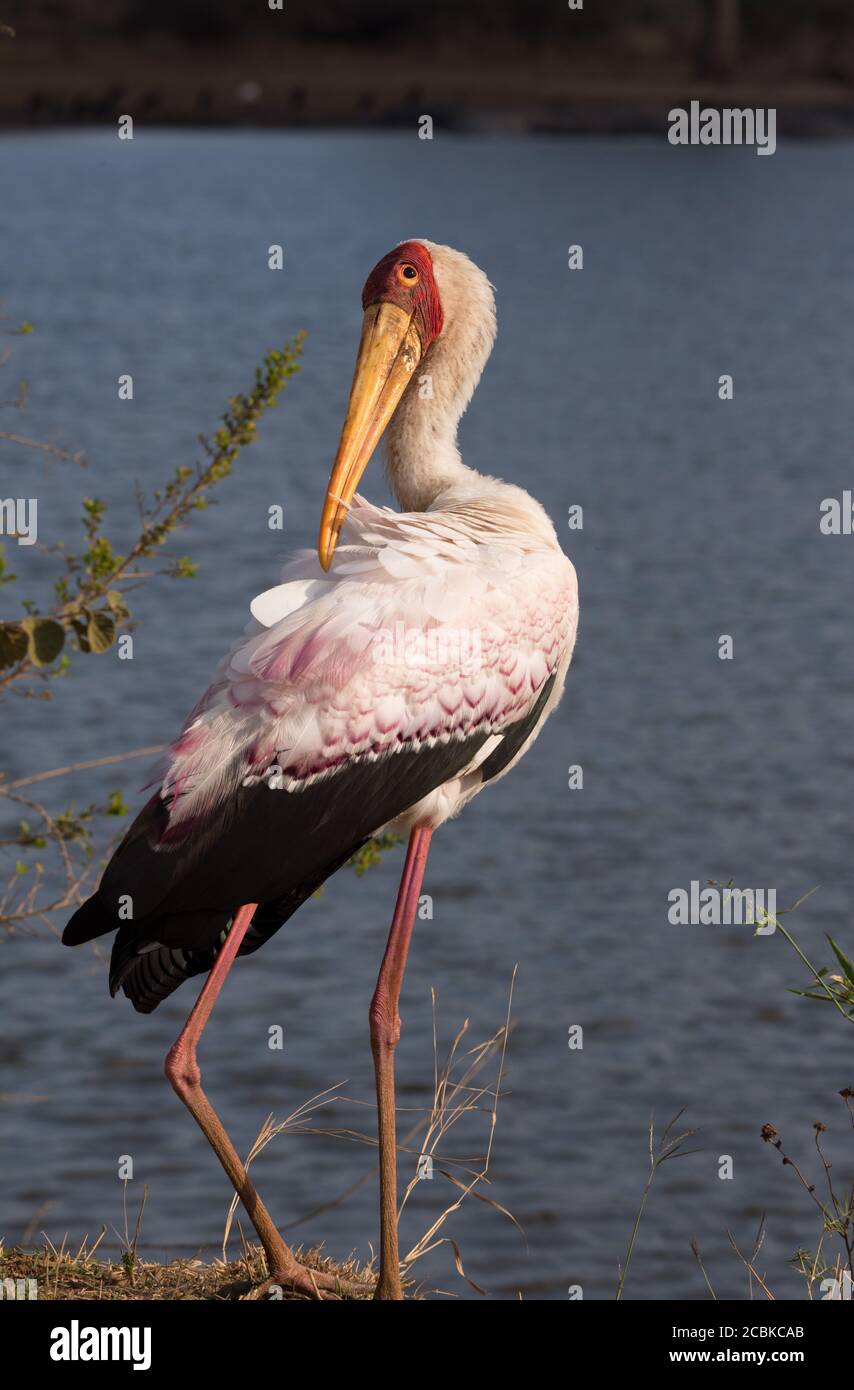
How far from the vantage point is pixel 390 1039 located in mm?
4523

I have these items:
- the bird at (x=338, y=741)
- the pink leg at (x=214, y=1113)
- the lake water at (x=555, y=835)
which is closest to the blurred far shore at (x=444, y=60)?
the lake water at (x=555, y=835)

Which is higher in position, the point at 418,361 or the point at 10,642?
the point at 418,361

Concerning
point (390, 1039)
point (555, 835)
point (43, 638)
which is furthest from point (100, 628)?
point (555, 835)

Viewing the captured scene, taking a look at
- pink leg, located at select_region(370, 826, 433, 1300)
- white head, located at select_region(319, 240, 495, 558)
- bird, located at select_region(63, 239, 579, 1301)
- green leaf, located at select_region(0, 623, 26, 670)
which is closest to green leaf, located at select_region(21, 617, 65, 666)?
green leaf, located at select_region(0, 623, 26, 670)

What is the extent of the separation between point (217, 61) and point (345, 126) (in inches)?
196

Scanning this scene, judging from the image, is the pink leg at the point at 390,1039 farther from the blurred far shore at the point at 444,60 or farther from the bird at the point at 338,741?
the blurred far shore at the point at 444,60

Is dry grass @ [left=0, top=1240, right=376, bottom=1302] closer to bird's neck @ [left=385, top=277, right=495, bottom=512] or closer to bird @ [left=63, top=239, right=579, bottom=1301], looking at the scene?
bird @ [left=63, top=239, right=579, bottom=1301]

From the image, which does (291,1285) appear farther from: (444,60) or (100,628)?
(444,60)

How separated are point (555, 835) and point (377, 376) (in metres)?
7.39

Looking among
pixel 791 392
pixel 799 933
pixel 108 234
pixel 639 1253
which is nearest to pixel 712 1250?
pixel 639 1253

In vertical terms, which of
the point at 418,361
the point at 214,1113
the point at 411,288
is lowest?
the point at 214,1113

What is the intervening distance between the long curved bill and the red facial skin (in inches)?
0.7

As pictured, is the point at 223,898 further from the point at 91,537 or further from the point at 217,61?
the point at 217,61

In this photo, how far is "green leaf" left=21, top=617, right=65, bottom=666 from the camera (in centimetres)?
478
